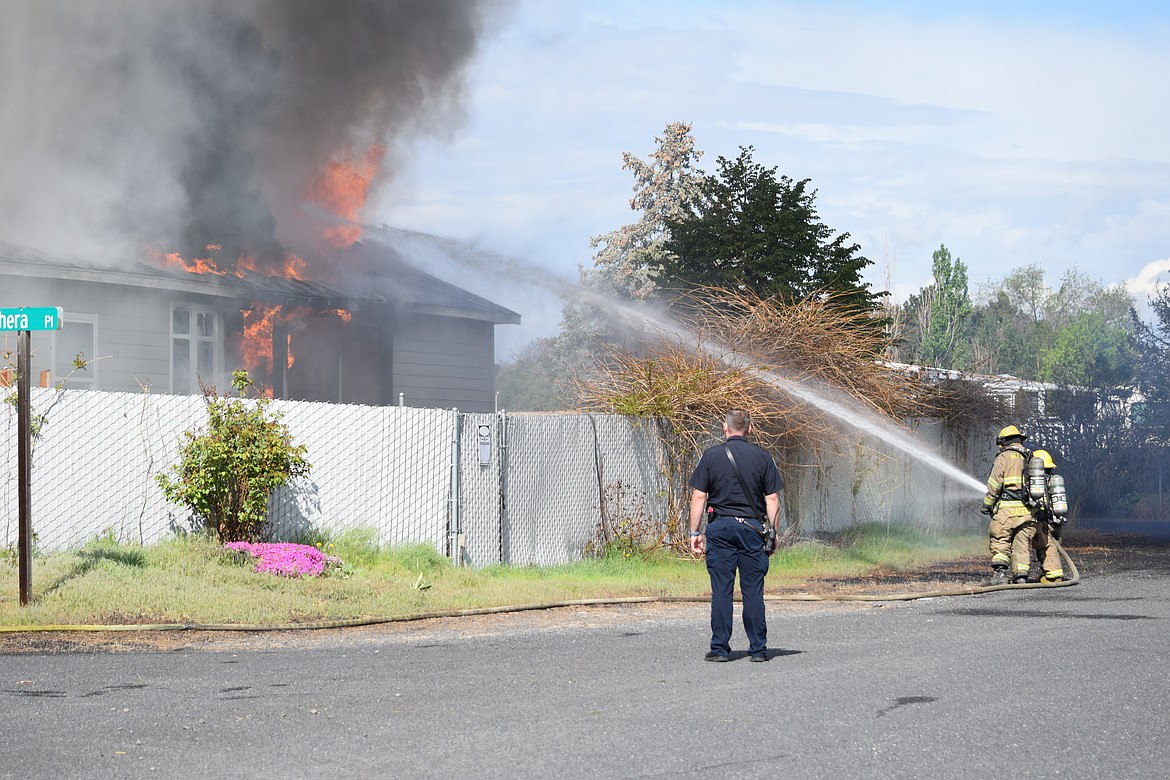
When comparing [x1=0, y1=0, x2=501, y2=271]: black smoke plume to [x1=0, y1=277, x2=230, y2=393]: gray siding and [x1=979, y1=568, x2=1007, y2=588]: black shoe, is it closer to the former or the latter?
[x1=0, y1=277, x2=230, y2=393]: gray siding

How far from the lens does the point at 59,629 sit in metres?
8.59

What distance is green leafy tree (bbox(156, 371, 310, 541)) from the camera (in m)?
11.4

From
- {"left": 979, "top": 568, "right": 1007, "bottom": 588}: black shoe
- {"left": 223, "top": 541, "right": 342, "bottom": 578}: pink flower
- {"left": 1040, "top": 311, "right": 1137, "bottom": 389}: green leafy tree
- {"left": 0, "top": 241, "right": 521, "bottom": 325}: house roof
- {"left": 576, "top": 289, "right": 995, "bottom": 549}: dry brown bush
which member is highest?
{"left": 1040, "top": 311, "right": 1137, "bottom": 389}: green leafy tree

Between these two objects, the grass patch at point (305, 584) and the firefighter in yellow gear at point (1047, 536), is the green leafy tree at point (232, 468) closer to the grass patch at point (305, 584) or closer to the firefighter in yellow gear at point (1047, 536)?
the grass patch at point (305, 584)

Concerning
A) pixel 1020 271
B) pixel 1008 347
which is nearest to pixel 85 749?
pixel 1008 347

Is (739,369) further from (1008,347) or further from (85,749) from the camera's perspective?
(1008,347)

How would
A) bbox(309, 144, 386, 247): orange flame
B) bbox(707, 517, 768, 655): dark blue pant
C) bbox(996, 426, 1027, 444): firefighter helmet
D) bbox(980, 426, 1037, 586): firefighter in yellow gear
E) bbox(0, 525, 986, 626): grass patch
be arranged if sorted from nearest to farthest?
bbox(707, 517, 768, 655): dark blue pant → bbox(0, 525, 986, 626): grass patch → bbox(980, 426, 1037, 586): firefighter in yellow gear → bbox(996, 426, 1027, 444): firefighter helmet → bbox(309, 144, 386, 247): orange flame

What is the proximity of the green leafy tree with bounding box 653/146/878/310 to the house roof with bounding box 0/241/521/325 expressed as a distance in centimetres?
372

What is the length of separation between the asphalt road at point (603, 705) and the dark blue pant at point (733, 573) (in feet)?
0.77

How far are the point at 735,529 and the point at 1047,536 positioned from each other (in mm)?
6488

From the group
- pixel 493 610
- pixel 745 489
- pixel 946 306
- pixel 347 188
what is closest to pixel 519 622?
pixel 493 610

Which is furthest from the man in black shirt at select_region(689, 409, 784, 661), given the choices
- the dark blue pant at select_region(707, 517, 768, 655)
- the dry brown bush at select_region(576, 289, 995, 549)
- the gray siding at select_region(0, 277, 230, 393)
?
the gray siding at select_region(0, 277, 230, 393)

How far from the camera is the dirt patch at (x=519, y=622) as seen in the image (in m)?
8.32

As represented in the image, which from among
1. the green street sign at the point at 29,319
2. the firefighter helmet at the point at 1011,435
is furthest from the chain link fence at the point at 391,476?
the firefighter helmet at the point at 1011,435
